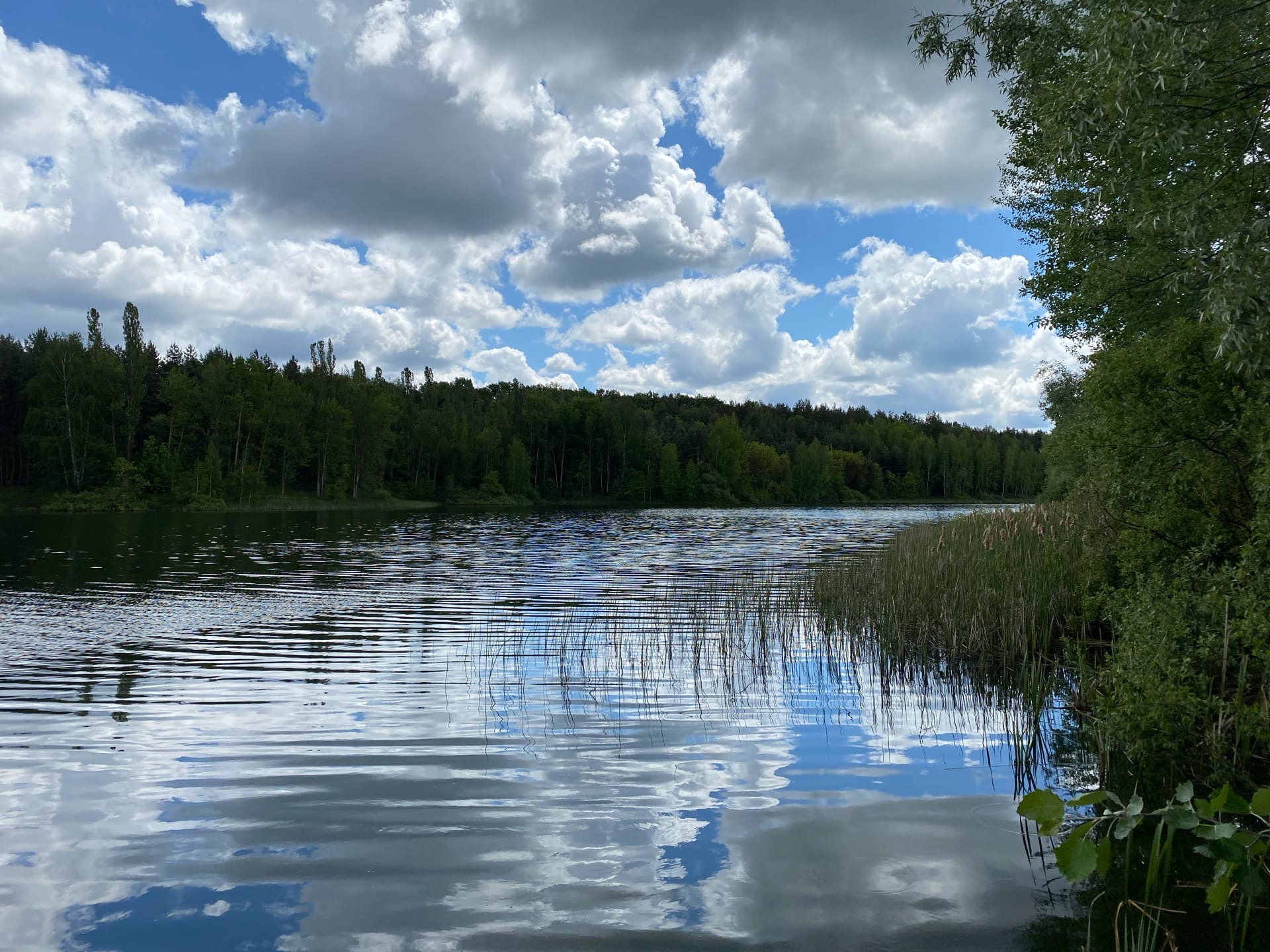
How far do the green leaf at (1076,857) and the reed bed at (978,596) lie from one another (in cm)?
911

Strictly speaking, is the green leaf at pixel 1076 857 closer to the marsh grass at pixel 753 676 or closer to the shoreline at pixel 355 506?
the marsh grass at pixel 753 676

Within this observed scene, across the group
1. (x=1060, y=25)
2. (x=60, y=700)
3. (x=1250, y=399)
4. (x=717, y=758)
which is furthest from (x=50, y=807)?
(x=1060, y=25)

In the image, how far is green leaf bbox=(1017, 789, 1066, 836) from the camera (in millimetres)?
3348

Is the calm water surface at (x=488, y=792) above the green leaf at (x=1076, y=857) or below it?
below

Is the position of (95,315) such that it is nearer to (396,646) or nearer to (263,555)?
(263,555)

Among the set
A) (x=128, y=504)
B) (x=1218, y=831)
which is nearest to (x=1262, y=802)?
(x=1218, y=831)

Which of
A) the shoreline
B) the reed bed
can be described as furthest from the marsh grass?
the shoreline

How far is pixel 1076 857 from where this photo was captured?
11.0 feet

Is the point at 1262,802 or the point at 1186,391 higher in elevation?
the point at 1186,391

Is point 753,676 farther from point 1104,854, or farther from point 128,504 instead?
point 128,504

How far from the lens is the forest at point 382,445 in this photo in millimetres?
82125

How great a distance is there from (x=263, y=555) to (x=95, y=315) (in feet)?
233

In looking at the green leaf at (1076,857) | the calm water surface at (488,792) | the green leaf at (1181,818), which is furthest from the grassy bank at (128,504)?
the green leaf at (1181,818)

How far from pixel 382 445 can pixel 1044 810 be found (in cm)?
10477
